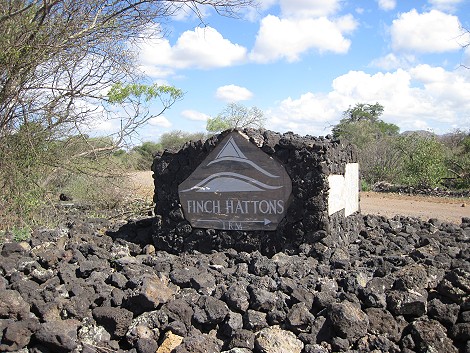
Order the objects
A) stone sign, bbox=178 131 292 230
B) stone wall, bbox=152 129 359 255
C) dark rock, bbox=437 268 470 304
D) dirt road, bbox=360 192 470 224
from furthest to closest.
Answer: dirt road, bbox=360 192 470 224 < stone sign, bbox=178 131 292 230 < stone wall, bbox=152 129 359 255 < dark rock, bbox=437 268 470 304

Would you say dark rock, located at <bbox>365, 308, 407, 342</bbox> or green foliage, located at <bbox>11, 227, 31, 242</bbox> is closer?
dark rock, located at <bbox>365, 308, 407, 342</bbox>

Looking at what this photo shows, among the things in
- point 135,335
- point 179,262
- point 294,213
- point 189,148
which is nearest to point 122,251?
point 179,262

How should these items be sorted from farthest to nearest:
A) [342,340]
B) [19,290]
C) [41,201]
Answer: [41,201]
[19,290]
[342,340]

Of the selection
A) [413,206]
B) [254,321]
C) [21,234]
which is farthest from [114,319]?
[413,206]

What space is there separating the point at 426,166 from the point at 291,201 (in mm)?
14167

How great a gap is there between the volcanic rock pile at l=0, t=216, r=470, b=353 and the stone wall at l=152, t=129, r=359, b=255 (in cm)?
88

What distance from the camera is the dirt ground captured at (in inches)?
484

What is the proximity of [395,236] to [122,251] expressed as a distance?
153 inches

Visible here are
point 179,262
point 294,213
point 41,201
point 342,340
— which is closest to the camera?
point 342,340

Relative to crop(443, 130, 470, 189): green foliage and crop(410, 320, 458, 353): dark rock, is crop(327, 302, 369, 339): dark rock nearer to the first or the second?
crop(410, 320, 458, 353): dark rock

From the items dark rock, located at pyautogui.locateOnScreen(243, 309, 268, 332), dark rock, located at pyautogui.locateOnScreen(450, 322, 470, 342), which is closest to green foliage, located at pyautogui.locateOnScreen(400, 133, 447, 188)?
dark rock, located at pyautogui.locateOnScreen(450, 322, 470, 342)

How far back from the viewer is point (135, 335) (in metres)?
4.21

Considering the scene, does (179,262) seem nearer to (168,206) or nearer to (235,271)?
(235,271)

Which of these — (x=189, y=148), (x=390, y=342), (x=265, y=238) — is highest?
(x=189, y=148)
